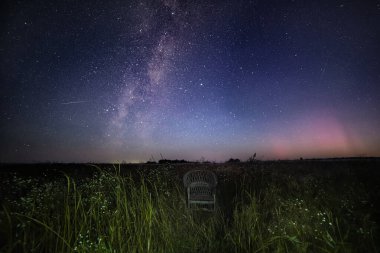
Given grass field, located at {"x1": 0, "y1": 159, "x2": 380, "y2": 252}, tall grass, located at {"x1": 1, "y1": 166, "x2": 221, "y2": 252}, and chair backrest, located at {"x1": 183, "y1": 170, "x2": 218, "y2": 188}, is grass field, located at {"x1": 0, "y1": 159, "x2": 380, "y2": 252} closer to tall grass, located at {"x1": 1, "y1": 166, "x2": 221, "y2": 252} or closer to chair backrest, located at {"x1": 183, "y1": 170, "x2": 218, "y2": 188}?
tall grass, located at {"x1": 1, "y1": 166, "x2": 221, "y2": 252}

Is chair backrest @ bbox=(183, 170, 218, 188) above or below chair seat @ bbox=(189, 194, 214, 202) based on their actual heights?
above

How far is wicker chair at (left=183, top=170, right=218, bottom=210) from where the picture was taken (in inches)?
320

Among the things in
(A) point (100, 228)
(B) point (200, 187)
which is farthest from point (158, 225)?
(B) point (200, 187)

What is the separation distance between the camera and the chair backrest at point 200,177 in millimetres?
8133

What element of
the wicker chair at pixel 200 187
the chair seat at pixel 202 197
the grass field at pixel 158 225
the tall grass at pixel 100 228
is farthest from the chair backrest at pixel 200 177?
the tall grass at pixel 100 228

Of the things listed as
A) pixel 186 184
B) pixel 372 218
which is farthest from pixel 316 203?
→ pixel 186 184

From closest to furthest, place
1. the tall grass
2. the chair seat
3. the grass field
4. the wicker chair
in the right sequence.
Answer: the tall grass
the grass field
the wicker chair
the chair seat

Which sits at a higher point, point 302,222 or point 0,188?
point 0,188

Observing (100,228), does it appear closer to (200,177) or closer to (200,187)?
(200,187)

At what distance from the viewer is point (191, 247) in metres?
3.69

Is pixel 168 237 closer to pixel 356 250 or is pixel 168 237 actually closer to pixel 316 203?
pixel 356 250

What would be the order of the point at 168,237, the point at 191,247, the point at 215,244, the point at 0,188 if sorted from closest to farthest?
the point at 168,237, the point at 191,247, the point at 215,244, the point at 0,188

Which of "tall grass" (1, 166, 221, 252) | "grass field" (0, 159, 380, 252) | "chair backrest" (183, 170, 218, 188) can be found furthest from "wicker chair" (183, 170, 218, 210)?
"tall grass" (1, 166, 221, 252)

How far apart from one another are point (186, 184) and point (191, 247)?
4.49 m
